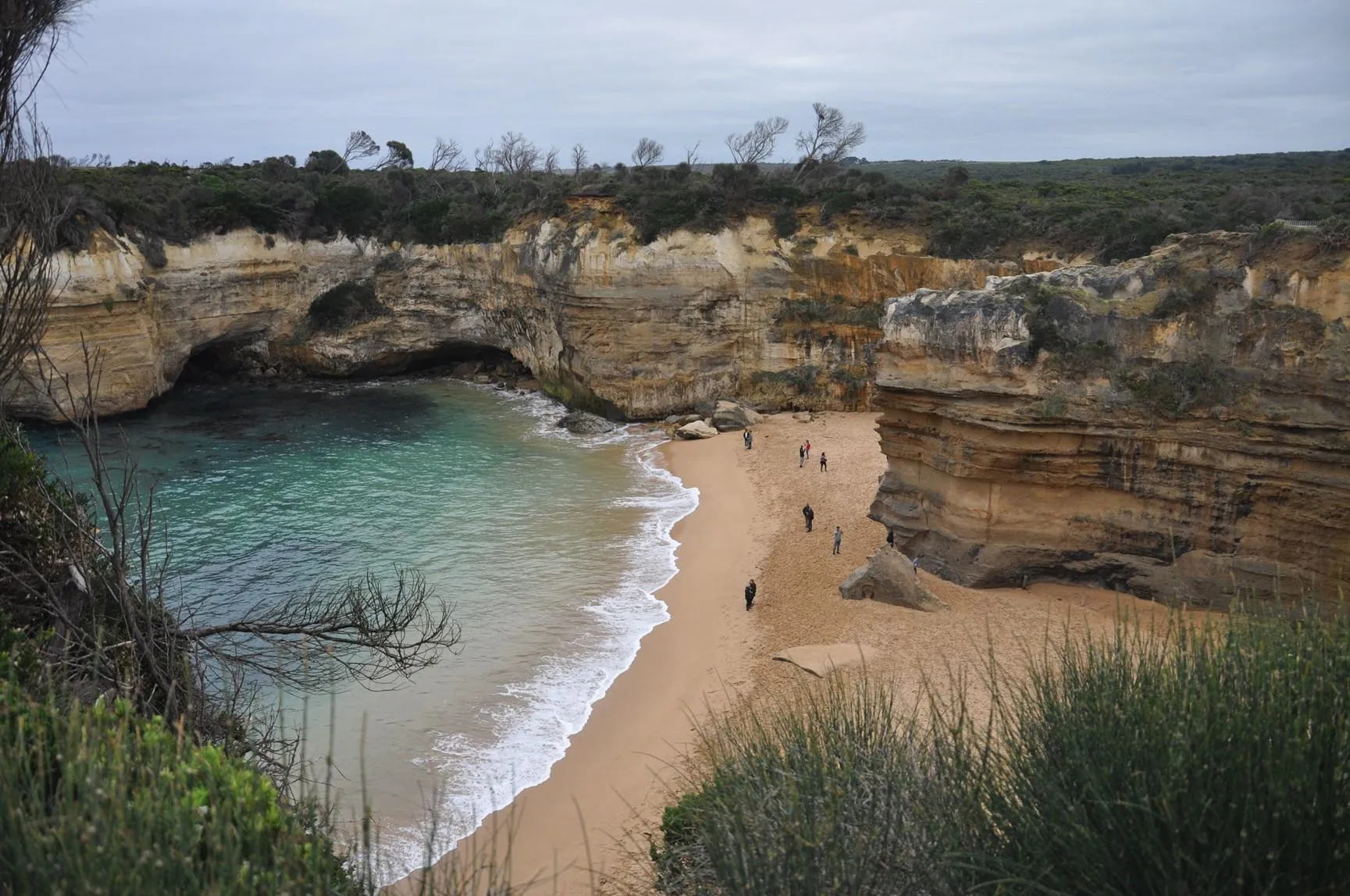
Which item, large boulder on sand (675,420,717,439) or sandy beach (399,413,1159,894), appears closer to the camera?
sandy beach (399,413,1159,894)

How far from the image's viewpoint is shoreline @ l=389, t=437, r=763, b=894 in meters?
12.5

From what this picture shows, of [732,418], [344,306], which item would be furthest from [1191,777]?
[344,306]

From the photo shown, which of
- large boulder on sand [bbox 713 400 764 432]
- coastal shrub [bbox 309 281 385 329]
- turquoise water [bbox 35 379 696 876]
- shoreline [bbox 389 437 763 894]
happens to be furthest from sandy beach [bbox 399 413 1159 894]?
coastal shrub [bbox 309 281 385 329]

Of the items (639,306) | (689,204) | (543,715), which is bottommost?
(543,715)

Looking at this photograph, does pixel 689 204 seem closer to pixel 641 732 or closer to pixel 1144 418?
pixel 1144 418

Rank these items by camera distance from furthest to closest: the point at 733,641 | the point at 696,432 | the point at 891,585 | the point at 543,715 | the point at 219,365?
the point at 219,365
the point at 696,432
the point at 733,641
the point at 891,585
the point at 543,715

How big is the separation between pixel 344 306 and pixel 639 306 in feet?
56.8

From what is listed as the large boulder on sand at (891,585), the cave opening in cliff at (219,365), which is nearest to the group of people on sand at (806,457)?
the large boulder on sand at (891,585)

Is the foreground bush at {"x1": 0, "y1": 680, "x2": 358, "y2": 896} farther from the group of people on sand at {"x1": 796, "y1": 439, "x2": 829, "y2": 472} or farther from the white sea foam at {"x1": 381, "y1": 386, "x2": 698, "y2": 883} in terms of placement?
the group of people on sand at {"x1": 796, "y1": 439, "x2": 829, "y2": 472}

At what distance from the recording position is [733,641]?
19250mm

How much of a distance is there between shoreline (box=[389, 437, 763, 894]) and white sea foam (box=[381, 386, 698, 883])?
25 cm

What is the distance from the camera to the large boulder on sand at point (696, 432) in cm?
3788

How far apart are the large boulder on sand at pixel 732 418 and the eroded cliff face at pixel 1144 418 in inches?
717

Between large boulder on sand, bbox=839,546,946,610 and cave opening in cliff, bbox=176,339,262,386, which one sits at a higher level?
Answer: cave opening in cliff, bbox=176,339,262,386
